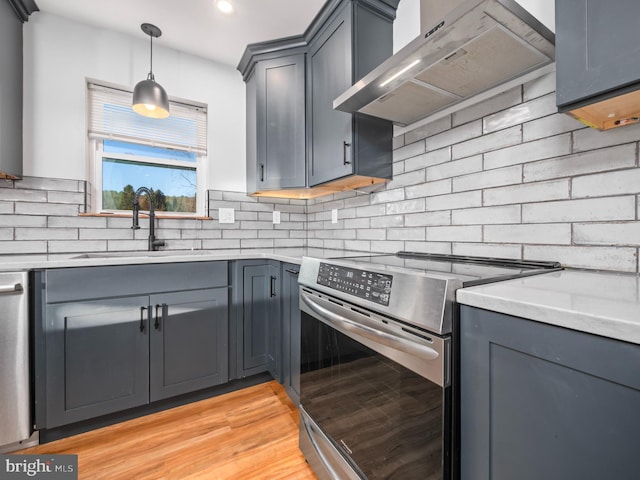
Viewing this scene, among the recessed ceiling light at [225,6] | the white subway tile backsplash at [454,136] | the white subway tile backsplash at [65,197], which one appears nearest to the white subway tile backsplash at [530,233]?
the white subway tile backsplash at [454,136]

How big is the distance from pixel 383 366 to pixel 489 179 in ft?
3.20

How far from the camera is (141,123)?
7.47ft

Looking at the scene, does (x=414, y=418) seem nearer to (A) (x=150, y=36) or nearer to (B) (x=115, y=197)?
(B) (x=115, y=197)

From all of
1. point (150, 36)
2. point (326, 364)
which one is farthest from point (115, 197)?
point (326, 364)

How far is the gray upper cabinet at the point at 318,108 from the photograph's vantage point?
1690 millimetres

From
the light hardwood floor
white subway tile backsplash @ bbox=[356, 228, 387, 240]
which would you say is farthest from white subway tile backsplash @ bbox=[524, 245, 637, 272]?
the light hardwood floor

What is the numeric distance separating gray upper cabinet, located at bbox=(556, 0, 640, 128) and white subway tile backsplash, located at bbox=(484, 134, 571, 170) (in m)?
0.24

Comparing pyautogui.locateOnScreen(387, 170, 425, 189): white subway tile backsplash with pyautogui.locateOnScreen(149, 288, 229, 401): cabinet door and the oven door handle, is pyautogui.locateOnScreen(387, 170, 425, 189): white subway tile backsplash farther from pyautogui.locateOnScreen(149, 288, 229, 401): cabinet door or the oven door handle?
pyautogui.locateOnScreen(149, 288, 229, 401): cabinet door

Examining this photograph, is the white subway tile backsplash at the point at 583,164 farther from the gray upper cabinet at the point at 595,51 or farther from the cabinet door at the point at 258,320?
the cabinet door at the point at 258,320

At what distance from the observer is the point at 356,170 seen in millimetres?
1670


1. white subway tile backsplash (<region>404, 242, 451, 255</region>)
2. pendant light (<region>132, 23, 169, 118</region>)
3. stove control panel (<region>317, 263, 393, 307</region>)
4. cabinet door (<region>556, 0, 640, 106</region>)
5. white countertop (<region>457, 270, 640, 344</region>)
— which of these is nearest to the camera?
white countertop (<region>457, 270, 640, 344</region>)

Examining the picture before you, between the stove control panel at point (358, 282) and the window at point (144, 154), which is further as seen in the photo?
the window at point (144, 154)

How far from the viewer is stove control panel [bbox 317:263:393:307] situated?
0.86m

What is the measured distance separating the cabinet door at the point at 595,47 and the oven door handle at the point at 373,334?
2.57 feet
